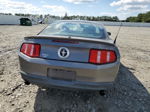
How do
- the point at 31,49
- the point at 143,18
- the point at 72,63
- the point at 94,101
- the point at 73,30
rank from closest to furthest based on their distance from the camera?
1. the point at 72,63
2. the point at 31,49
3. the point at 94,101
4. the point at 73,30
5. the point at 143,18

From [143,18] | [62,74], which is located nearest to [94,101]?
[62,74]

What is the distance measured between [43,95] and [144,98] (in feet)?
7.01

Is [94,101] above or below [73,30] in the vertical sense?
below

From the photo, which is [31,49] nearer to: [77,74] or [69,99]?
[77,74]

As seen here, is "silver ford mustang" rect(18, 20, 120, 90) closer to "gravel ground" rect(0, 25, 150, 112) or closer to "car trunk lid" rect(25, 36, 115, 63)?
"car trunk lid" rect(25, 36, 115, 63)

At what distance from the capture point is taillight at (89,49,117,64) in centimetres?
234

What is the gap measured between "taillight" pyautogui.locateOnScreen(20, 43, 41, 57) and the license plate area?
38cm

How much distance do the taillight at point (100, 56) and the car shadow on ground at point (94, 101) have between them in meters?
0.96

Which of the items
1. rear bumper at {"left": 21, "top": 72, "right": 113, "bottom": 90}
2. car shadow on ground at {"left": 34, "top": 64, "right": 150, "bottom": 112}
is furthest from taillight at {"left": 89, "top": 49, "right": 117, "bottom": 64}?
car shadow on ground at {"left": 34, "top": 64, "right": 150, "bottom": 112}

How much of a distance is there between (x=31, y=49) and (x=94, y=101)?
158cm

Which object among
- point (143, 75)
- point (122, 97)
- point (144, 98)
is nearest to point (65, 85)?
point (122, 97)

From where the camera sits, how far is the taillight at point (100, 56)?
92.3 inches

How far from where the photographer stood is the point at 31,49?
2543mm

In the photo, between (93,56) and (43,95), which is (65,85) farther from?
(43,95)
